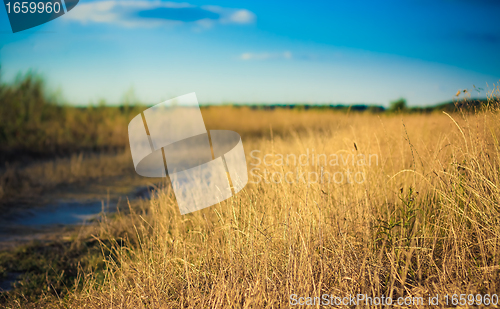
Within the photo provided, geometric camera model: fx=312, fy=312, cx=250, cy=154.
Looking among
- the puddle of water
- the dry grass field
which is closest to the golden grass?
the dry grass field

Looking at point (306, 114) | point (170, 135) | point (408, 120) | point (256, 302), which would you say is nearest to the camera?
point (256, 302)

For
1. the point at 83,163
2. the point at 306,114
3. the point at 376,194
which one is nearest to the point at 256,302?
the point at 376,194

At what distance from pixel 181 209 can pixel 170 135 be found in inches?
421

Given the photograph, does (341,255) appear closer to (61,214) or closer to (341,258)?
(341,258)

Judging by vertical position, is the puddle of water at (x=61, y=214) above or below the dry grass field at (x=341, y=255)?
below

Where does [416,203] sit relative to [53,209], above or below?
above

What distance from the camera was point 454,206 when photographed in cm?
235

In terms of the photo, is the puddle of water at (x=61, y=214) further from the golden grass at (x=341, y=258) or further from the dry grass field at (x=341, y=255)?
the golden grass at (x=341, y=258)

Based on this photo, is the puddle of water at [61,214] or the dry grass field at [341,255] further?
the puddle of water at [61,214]

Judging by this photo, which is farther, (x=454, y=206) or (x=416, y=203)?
(x=416, y=203)

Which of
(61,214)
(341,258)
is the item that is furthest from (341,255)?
(61,214)

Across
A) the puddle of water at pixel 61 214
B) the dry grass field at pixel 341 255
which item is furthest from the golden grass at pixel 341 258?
the puddle of water at pixel 61 214

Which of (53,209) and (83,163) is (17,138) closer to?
(83,163)

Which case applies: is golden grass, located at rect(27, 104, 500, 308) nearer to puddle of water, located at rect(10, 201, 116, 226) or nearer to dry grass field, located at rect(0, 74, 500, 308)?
dry grass field, located at rect(0, 74, 500, 308)
